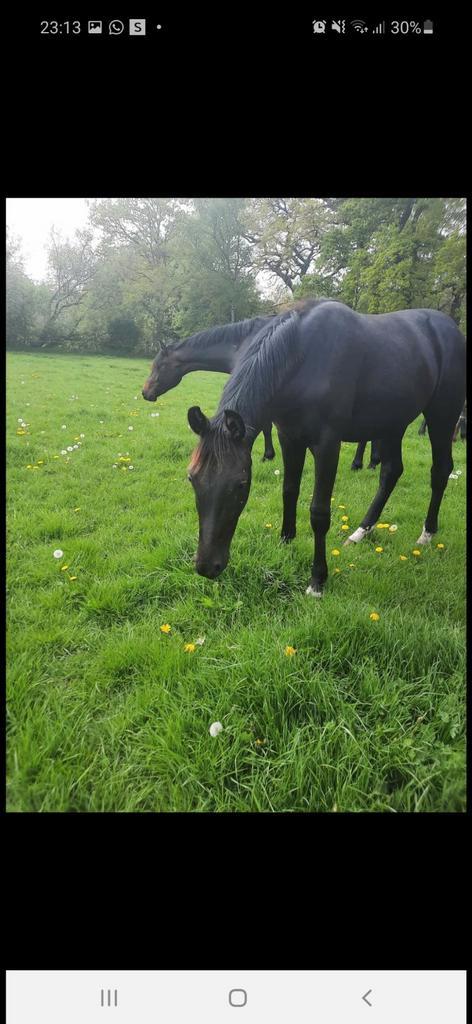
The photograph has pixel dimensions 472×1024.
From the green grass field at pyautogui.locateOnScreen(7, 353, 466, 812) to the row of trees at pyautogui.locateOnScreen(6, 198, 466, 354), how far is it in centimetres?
205

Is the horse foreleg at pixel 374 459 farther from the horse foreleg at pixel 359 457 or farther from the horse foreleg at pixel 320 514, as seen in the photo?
the horse foreleg at pixel 320 514

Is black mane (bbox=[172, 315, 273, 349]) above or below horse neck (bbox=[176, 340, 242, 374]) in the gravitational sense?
above

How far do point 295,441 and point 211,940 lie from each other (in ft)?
9.39

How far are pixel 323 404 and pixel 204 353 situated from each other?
4.56 feet

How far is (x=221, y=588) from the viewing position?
277 centimetres

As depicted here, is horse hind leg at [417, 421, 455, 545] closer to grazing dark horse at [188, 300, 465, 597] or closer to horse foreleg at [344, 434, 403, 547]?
grazing dark horse at [188, 300, 465, 597]

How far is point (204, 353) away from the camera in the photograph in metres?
3.38

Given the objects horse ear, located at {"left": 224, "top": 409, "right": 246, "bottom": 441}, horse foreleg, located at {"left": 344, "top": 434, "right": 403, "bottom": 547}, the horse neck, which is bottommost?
horse foreleg, located at {"left": 344, "top": 434, "right": 403, "bottom": 547}

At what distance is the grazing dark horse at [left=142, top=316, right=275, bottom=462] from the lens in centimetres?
309

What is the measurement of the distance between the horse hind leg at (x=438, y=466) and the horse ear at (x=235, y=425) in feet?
9.04
